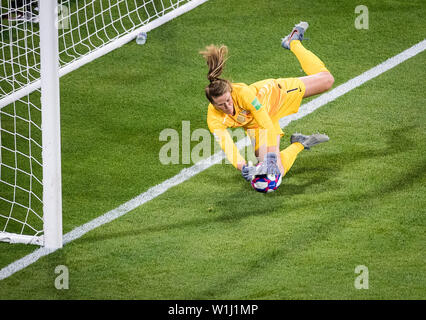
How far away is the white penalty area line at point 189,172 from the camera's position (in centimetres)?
593

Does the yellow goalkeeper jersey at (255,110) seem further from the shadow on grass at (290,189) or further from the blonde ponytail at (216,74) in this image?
the shadow on grass at (290,189)

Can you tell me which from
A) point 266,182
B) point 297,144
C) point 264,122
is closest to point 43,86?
point 264,122

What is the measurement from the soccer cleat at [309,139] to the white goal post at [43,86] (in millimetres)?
2171

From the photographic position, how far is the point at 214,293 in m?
5.44

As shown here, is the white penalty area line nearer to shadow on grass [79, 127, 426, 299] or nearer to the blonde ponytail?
shadow on grass [79, 127, 426, 299]

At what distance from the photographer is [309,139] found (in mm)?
7176

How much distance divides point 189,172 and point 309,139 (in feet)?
3.53

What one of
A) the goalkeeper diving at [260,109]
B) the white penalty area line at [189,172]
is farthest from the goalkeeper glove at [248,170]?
the white penalty area line at [189,172]

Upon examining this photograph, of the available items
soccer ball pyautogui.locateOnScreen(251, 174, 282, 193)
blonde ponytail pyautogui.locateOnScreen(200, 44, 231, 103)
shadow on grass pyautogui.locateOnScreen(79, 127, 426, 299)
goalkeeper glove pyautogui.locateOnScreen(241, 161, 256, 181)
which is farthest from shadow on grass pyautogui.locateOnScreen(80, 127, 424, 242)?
blonde ponytail pyautogui.locateOnScreen(200, 44, 231, 103)

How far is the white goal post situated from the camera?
5727 mm

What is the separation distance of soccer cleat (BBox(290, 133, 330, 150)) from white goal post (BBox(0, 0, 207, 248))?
2171mm

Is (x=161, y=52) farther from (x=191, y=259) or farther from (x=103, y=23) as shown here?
(x=191, y=259)

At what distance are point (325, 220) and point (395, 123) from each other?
1928 mm

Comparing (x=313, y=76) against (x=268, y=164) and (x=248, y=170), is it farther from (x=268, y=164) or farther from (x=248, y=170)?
(x=248, y=170)
